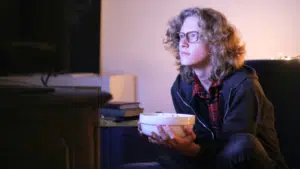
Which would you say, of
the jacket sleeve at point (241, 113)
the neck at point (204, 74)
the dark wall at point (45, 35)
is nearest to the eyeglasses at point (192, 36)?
the neck at point (204, 74)

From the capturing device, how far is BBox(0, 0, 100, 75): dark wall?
625mm

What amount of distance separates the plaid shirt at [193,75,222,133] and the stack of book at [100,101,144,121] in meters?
0.35

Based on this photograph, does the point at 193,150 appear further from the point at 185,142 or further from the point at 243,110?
the point at 243,110

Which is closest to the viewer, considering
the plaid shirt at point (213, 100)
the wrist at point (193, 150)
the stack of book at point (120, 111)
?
the wrist at point (193, 150)

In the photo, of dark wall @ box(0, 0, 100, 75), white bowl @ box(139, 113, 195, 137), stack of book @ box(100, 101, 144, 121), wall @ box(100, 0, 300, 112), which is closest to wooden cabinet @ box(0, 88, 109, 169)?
dark wall @ box(0, 0, 100, 75)

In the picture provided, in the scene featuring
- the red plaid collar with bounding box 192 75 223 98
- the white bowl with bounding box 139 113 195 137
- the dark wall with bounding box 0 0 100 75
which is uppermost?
the dark wall with bounding box 0 0 100 75

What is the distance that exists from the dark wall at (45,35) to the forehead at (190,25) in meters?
0.64

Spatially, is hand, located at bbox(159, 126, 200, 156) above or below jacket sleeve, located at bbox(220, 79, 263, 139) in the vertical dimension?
below

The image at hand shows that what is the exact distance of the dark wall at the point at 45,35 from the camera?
62 centimetres

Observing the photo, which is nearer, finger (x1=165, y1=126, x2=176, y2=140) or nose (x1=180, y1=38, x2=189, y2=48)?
finger (x1=165, y1=126, x2=176, y2=140)

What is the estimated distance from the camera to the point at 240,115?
1.14 m

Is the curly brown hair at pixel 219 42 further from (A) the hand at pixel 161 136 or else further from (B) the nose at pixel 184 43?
(A) the hand at pixel 161 136

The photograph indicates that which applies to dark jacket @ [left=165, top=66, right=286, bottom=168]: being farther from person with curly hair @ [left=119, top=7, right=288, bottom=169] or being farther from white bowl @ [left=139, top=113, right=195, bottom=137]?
white bowl @ [left=139, top=113, right=195, bottom=137]

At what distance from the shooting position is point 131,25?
6.37 ft
